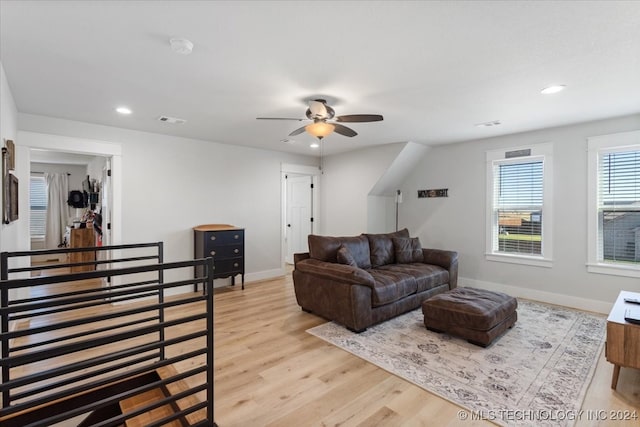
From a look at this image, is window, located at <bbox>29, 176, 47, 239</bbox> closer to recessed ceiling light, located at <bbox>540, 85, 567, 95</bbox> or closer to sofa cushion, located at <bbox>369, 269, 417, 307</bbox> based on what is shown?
sofa cushion, located at <bbox>369, 269, 417, 307</bbox>

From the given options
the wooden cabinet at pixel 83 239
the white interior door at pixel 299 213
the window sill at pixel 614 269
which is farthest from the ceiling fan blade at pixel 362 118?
the wooden cabinet at pixel 83 239

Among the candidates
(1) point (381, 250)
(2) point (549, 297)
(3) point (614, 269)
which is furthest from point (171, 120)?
(3) point (614, 269)

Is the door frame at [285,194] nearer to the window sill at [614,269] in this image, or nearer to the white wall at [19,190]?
the white wall at [19,190]

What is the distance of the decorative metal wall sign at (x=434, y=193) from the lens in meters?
5.52

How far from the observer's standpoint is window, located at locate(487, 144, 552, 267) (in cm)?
447

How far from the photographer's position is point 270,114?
3.78 m

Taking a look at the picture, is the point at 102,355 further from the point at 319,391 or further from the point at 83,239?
the point at 83,239

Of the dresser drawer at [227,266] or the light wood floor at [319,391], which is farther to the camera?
the dresser drawer at [227,266]

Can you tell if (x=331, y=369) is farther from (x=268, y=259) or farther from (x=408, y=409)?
(x=268, y=259)

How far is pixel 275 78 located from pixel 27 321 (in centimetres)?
410

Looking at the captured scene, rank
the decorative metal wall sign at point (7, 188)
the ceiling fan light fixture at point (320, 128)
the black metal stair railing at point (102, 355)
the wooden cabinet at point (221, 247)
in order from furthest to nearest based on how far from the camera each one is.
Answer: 1. the wooden cabinet at point (221, 247)
2. the ceiling fan light fixture at point (320, 128)
3. the decorative metal wall sign at point (7, 188)
4. the black metal stair railing at point (102, 355)

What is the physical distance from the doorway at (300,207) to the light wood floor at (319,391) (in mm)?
3730

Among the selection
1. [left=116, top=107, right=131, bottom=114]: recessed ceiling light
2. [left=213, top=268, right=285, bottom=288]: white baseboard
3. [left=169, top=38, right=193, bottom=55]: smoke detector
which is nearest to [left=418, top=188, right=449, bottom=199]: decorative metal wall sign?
[left=213, top=268, right=285, bottom=288]: white baseboard

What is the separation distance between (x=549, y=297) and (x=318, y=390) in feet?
12.6
